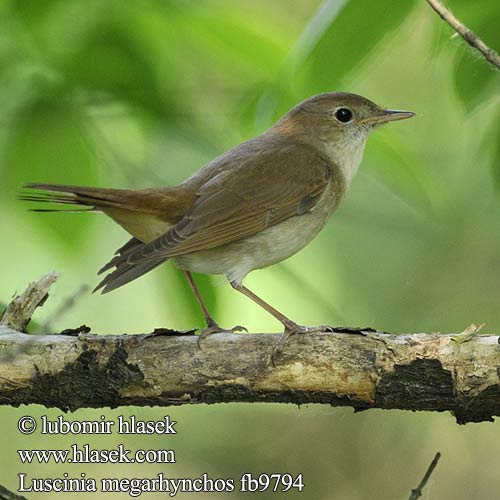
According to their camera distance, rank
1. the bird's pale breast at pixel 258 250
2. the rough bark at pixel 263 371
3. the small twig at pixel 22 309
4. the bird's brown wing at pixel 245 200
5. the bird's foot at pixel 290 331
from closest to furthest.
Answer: the rough bark at pixel 263 371, the bird's foot at pixel 290 331, the small twig at pixel 22 309, the bird's brown wing at pixel 245 200, the bird's pale breast at pixel 258 250

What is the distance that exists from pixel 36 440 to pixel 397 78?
416 centimetres

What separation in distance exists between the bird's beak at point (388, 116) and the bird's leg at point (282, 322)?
1369mm

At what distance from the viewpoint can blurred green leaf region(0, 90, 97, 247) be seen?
329 centimetres

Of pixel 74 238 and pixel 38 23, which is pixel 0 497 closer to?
pixel 74 238

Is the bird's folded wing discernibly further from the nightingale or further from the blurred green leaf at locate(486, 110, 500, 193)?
the blurred green leaf at locate(486, 110, 500, 193)

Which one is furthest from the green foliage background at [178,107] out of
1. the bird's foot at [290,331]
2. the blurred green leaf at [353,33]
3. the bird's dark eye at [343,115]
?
the bird's dark eye at [343,115]

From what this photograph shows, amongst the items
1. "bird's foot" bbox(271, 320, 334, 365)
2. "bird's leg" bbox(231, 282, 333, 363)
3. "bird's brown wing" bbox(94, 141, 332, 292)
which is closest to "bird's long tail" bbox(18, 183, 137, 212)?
"bird's brown wing" bbox(94, 141, 332, 292)

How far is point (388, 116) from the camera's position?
5.06 meters

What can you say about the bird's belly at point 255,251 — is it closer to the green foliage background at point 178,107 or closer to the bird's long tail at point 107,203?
the green foliage background at point 178,107

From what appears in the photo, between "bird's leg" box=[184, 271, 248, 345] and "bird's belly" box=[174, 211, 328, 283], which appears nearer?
"bird's leg" box=[184, 271, 248, 345]

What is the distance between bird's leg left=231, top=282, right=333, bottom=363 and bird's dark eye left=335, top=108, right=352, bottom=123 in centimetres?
142

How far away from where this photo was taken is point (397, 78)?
7.04 m

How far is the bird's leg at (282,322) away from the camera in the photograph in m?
3.91

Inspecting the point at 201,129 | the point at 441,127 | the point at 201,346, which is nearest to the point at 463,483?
the point at 441,127
